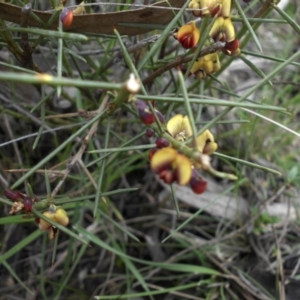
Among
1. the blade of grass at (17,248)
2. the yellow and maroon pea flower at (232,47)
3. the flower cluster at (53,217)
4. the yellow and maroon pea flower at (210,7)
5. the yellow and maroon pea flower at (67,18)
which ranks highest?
the yellow and maroon pea flower at (210,7)

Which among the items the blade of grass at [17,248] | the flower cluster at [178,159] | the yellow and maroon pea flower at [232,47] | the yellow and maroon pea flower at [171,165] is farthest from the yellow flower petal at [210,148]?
the blade of grass at [17,248]

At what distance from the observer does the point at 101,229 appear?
1346 mm

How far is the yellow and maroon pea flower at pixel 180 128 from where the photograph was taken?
0.70 meters

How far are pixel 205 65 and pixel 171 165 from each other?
1.16 ft

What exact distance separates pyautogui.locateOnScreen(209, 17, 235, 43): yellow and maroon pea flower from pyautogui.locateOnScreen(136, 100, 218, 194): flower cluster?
0.16 m

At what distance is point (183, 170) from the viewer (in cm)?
53

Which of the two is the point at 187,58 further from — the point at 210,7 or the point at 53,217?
the point at 53,217

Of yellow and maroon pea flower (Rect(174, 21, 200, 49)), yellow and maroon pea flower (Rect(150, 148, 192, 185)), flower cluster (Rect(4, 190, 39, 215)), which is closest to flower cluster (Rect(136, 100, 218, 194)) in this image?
yellow and maroon pea flower (Rect(150, 148, 192, 185))

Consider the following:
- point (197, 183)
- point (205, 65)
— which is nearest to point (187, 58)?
point (205, 65)

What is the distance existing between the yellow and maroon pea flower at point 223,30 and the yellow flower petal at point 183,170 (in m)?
0.31

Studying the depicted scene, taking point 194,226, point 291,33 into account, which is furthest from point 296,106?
point 194,226

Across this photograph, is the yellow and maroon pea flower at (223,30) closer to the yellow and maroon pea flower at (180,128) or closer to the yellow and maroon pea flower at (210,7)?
the yellow and maroon pea flower at (210,7)

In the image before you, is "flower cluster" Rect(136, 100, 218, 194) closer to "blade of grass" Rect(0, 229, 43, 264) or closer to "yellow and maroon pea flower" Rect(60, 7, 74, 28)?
"yellow and maroon pea flower" Rect(60, 7, 74, 28)

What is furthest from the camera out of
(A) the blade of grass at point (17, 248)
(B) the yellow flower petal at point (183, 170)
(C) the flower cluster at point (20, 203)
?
(A) the blade of grass at point (17, 248)
